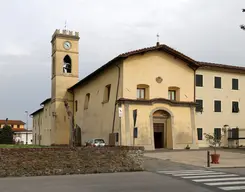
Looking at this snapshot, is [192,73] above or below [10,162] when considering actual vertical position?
above

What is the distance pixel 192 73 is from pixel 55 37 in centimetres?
2336

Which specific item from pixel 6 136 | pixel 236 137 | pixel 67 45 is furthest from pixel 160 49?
pixel 6 136

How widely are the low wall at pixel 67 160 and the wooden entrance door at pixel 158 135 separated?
19.4m

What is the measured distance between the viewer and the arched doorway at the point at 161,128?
128ft

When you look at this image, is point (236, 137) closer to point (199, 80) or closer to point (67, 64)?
point (199, 80)

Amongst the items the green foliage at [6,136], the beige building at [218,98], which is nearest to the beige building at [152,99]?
the beige building at [218,98]

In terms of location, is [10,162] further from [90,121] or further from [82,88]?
[82,88]

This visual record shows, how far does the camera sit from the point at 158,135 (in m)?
39.7

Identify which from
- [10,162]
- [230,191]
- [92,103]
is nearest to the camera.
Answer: [230,191]

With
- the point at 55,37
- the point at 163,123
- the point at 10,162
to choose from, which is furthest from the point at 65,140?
the point at 10,162

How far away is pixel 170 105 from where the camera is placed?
38.8 metres

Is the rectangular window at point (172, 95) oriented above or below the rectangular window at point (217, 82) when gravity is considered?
below

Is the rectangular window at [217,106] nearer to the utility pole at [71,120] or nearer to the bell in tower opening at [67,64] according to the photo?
the utility pole at [71,120]

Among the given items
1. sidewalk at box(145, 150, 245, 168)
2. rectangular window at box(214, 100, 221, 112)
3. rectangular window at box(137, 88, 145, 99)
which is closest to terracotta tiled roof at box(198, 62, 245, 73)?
rectangular window at box(214, 100, 221, 112)
